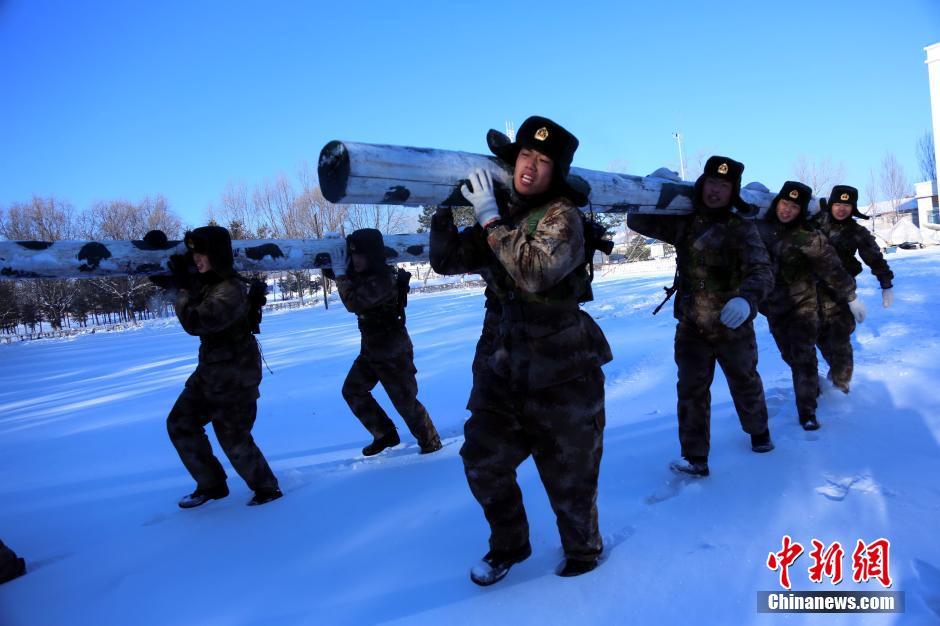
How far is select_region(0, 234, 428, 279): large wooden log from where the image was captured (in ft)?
10.6

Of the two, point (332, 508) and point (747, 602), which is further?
point (332, 508)

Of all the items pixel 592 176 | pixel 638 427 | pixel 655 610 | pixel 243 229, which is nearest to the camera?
pixel 655 610

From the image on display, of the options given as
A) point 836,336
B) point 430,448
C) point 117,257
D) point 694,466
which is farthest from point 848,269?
point 117,257

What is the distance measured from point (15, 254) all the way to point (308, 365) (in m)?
6.17

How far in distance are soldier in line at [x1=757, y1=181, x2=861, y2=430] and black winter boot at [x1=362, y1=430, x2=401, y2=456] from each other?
3.42 meters

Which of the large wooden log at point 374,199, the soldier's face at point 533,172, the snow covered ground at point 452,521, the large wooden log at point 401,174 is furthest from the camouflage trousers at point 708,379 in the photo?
the soldier's face at point 533,172

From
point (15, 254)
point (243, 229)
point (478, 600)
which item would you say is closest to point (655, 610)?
point (478, 600)

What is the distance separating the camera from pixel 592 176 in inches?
112

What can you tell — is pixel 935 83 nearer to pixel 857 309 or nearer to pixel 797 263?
pixel 857 309

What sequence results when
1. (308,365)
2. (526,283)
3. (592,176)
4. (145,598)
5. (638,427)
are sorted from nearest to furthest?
(526,283), (145,598), (592,176), (638,427), (308,365)

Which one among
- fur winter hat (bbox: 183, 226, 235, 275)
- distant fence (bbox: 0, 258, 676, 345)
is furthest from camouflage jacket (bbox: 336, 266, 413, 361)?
distant fence (bbox: 0, 258, 676, 345)

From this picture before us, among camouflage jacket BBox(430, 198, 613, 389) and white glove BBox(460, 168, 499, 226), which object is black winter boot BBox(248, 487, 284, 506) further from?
white glove BBox(460, 168, 499, 226)

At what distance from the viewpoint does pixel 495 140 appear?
8.13 ft

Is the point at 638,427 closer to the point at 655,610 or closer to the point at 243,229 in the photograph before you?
the point at 655,610
